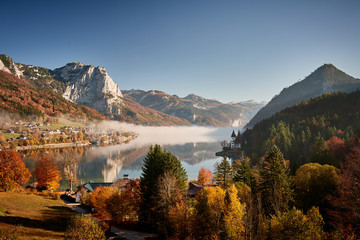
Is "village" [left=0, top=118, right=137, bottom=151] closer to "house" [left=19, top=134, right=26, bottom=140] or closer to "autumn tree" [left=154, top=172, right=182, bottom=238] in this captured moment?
"house" [left=19, top=134, right=26, bottom=140]

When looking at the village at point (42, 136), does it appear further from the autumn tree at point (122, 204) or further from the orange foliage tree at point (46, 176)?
the autumn tree at point (122, 204)

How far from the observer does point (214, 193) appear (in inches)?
1043

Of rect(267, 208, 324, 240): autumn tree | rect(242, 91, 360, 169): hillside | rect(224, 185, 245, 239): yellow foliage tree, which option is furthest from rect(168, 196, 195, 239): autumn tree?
rect(242, 91, 360, 169): hillside

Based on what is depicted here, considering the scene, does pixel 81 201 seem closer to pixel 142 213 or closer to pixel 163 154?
pixel 142 213

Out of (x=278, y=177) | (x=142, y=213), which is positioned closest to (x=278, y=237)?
(x=278, y=177)

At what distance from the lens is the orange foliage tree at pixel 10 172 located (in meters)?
39.9

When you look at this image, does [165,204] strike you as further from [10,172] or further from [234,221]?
[10,172]

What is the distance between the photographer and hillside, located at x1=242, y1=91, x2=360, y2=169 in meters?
68.7

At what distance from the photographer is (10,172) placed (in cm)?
4131

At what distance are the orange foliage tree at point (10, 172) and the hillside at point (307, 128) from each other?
6896cm

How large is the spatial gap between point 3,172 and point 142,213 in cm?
3221

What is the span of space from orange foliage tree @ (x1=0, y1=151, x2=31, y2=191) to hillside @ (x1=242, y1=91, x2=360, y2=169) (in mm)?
68959

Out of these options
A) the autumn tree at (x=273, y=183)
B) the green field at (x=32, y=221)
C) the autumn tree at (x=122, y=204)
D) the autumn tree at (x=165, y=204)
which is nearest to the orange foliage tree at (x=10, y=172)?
the green field at (x=32, y=221)

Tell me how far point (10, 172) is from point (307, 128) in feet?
289
